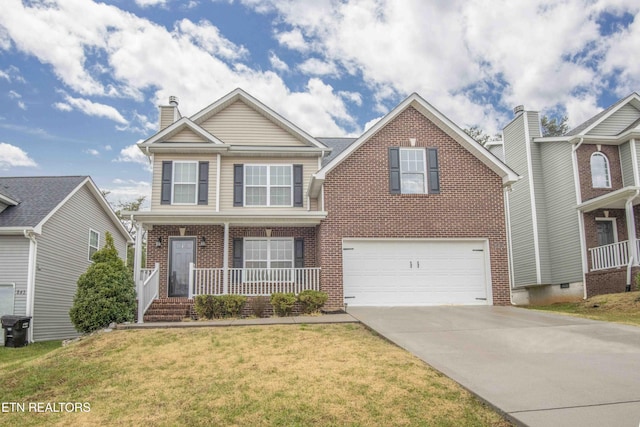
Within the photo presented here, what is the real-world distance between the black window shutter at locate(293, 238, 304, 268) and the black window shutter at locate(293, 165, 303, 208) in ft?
4.12

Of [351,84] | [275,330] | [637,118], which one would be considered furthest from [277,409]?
[351,84]

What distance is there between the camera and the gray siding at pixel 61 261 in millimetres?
15516

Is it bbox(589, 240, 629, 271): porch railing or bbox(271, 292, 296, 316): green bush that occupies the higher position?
bbox(589, 240, 629, 271): porch railing

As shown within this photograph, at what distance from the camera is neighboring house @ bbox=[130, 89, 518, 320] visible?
563 inches

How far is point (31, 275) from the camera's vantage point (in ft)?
48.7

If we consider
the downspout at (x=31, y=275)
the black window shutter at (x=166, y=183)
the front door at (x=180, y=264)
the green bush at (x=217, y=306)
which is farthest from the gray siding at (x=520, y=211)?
the downspout at (x=31, y=275)

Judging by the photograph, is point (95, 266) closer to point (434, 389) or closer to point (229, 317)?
point (229, 317)

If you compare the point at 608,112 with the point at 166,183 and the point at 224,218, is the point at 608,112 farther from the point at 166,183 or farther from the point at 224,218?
the point at 166,183

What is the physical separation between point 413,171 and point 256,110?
6.17m

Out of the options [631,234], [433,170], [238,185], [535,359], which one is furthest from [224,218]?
[631,234]

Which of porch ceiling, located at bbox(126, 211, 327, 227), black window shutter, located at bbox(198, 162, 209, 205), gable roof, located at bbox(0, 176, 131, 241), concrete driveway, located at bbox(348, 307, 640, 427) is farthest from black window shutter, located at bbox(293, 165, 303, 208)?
gable roof, located at bbox(0, 176, 131, 241)

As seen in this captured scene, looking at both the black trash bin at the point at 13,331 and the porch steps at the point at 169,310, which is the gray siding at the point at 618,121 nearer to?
the porch steps at the point at 169,310

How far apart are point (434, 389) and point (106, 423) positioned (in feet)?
12.5

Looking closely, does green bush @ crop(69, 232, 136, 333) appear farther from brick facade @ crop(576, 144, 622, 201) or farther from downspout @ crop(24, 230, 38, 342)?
brick facade @ crop(576, 144, 622, 201)
